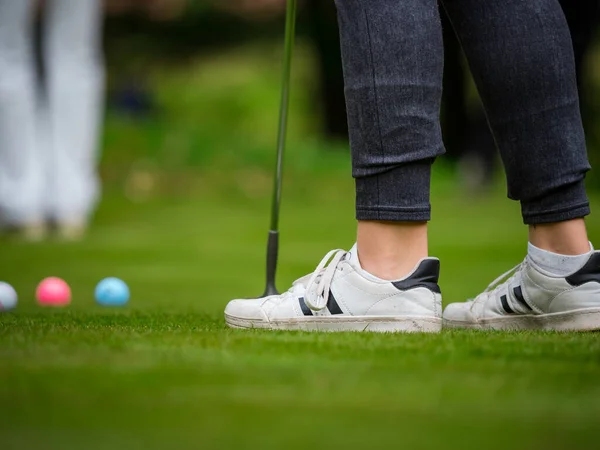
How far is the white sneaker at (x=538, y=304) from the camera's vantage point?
6.64ft

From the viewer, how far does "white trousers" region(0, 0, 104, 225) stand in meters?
5.53

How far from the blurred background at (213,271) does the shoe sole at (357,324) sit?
0.18 ft

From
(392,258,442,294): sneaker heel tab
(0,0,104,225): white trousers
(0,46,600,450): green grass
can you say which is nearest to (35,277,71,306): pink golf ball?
(0,46,600,450): green grass

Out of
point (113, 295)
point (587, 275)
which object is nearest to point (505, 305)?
point (587, 275)

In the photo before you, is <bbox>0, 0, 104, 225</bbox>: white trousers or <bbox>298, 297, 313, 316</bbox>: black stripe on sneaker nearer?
<bbox>298, 297, 313, 316</bbox>: black stripe on sneaker

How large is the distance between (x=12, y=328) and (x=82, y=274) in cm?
182

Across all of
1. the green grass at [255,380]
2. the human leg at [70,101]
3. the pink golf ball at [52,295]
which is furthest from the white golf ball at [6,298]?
the human leg at [70,101]

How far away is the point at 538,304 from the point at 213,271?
206 cm

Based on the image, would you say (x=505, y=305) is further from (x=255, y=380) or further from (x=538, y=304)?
(x=255, y=380)

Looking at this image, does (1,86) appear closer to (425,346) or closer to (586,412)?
(425,346)

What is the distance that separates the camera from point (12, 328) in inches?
78.8

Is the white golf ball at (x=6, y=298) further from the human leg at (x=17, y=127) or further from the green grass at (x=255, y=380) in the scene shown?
the human leg at (x=17, y=127)

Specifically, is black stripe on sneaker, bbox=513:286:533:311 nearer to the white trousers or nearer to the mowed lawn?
the mowed lawn

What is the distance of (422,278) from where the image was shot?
6.44 feet
